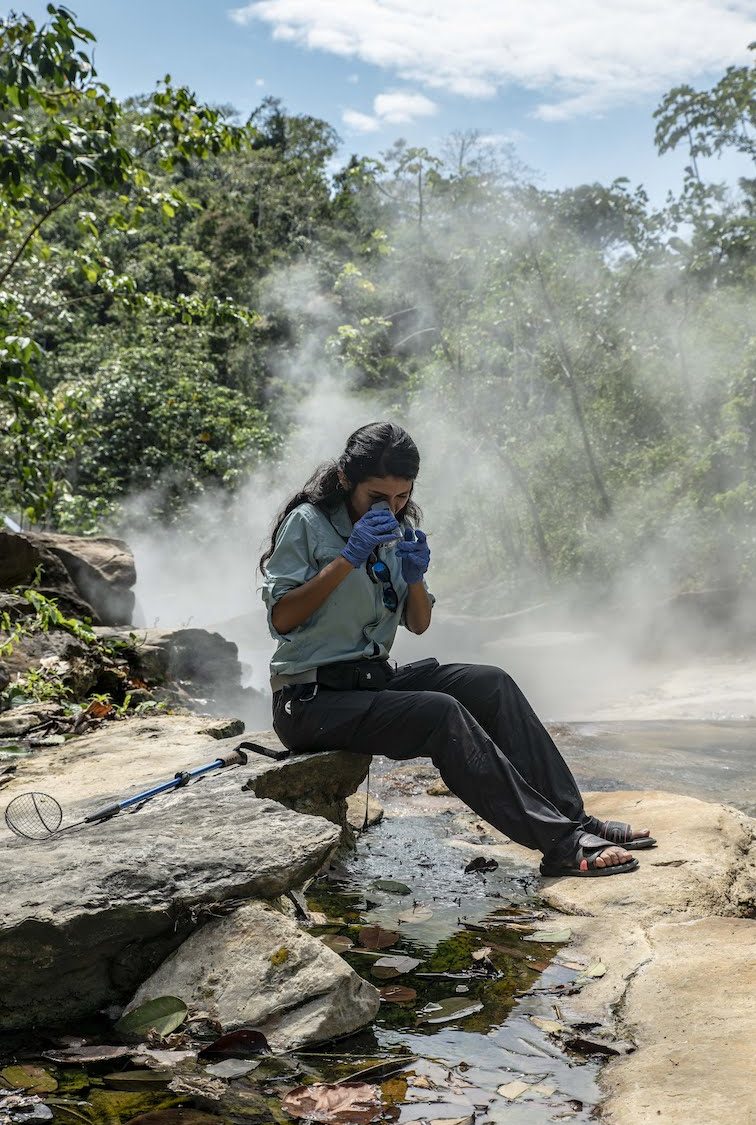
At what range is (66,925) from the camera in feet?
7.52

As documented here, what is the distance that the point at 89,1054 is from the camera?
2.15m

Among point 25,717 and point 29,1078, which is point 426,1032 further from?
point 25,717

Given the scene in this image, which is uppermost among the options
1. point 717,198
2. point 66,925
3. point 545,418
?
point 717,198

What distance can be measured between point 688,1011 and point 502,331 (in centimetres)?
1458

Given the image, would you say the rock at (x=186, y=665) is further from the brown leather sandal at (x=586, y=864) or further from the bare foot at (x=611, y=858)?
the bare foot at (x=611, y=858)

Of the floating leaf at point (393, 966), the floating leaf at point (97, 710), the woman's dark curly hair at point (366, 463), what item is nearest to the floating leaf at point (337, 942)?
the floating leaf at point (393, 966)

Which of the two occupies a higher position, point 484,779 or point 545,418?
point 545,418

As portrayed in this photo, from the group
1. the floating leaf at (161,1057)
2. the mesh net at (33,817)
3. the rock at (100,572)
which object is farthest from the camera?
the rock at (100,572)

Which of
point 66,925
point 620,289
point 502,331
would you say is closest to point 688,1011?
point 66,925

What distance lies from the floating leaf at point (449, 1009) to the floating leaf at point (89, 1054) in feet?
2.19

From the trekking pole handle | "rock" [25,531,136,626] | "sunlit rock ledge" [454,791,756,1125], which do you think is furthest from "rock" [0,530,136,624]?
"sunlit rock ledge" [454,791,756,1125]

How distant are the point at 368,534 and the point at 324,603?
324mm

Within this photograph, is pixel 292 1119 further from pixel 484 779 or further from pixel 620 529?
pixel 620 529

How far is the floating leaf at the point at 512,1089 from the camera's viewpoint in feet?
6.53
